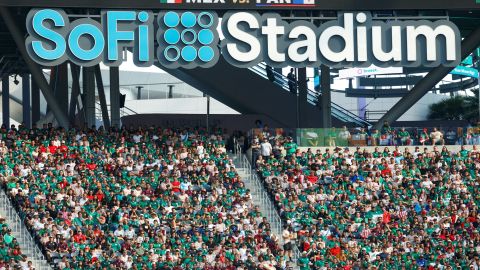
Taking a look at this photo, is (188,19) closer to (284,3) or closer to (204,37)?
(204,37)

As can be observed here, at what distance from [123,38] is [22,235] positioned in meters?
10.5

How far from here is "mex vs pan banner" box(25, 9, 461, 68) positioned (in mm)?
47656

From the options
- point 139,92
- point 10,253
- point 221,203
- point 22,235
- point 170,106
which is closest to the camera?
point 10,253

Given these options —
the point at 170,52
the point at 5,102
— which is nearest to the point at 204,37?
the point at 170,52

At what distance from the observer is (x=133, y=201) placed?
41.7m

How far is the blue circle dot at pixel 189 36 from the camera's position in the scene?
48312mm

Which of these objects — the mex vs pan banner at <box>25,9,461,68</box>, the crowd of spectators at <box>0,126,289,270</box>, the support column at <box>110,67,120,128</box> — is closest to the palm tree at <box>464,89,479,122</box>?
the mex vs pan banner at <box>25,9,461,68</box>

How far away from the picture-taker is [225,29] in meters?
48.7

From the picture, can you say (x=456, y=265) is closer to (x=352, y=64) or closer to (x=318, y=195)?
(x=318, y=195)

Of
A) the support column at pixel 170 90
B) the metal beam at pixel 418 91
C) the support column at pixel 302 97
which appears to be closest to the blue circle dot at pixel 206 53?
the metal beam at pixel 418 91

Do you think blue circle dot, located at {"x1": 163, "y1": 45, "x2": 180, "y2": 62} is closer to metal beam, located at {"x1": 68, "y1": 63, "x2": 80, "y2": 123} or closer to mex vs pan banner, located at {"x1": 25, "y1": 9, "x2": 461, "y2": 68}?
mex vs pan banner, located at {"x1": 25, "y1": 9, "x2": 461, "y2": 68}

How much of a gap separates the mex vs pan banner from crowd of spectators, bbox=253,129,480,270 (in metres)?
3.28

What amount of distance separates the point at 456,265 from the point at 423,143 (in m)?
9.16

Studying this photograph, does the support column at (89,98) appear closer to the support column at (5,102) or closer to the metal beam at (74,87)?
the metal beam at (74,87)
